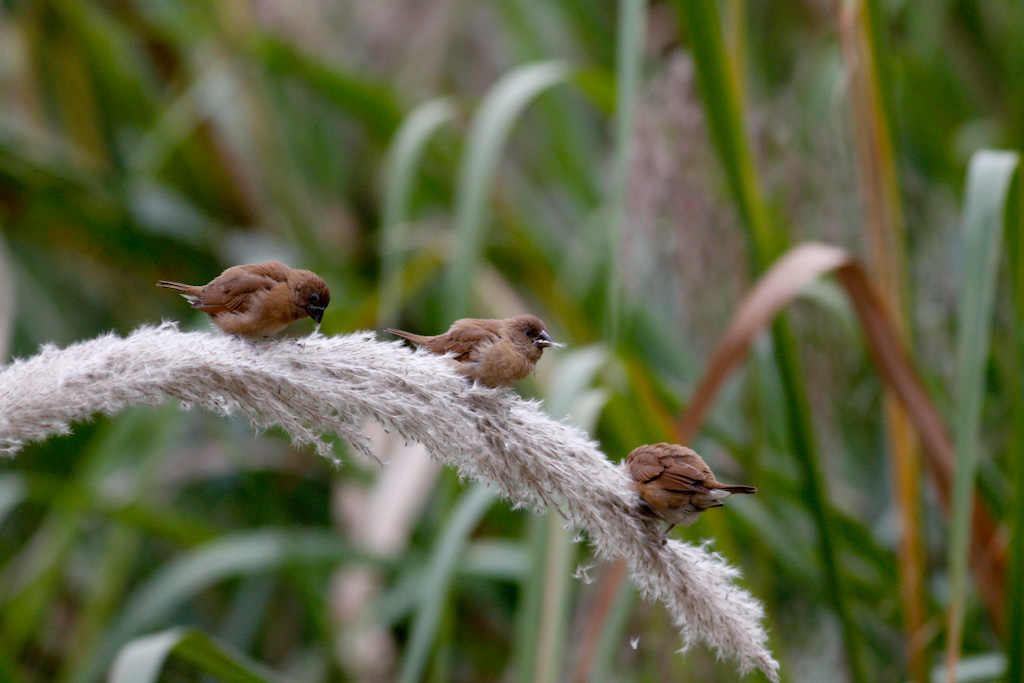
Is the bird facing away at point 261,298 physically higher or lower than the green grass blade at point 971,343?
lower

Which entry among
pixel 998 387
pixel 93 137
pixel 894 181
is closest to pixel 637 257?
pixel 894 181

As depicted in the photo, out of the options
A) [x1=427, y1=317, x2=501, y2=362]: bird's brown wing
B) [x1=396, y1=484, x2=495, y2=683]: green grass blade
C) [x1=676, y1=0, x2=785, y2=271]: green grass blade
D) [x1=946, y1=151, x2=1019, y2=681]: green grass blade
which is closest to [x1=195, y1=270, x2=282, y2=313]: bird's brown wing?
[x1=427, y1=317, x2=501, y2=362]: bird's brown wing

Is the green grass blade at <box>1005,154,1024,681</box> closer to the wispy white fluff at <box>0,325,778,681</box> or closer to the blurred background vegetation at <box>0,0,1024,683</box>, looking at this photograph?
the blurred background vegetation at <box>0,0,1024,683</box>

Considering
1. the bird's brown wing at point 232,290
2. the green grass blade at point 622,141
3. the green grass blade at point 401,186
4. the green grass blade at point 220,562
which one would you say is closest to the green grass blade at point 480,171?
the green grass blade at point 401,186

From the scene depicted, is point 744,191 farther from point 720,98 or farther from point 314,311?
point 314,311

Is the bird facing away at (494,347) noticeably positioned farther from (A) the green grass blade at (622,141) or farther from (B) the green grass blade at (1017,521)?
(B) the green grass blade at (1017,521)
